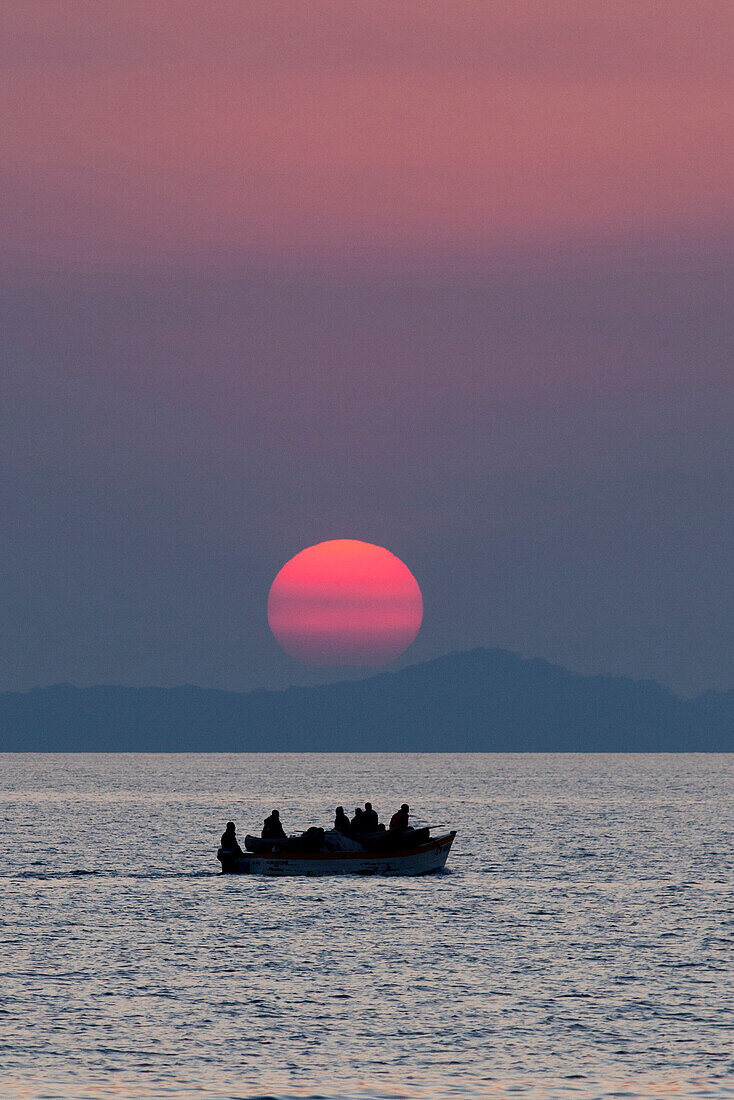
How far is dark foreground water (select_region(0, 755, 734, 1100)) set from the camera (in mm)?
33500

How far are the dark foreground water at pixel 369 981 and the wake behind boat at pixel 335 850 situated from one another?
1.40 meters

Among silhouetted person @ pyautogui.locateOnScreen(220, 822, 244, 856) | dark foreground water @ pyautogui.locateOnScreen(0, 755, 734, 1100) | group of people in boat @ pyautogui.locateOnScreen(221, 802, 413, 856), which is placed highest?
group of people in boat @ pyautogui.locateOnScreen(221, 802, 413, 856)

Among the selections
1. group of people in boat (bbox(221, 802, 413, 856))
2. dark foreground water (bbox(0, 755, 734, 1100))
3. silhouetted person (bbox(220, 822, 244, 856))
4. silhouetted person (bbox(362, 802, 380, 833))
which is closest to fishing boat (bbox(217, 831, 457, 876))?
silhouetted person (bbox(220, 822, 244, 856))

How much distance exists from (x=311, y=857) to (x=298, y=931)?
1400 centimetres

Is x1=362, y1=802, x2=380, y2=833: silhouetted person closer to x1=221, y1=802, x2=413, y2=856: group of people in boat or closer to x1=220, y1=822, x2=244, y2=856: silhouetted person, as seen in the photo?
x1=221, y1=802, x2=413, y2=856: group of people in boat

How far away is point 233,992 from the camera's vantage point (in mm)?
44188

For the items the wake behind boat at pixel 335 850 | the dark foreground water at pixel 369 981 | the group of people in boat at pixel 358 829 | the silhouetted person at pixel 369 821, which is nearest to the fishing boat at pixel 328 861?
the wake behind boat at pixel 335 850

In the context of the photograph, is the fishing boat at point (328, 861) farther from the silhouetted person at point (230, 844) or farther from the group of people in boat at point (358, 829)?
the group of people in boat at point (358, 829)

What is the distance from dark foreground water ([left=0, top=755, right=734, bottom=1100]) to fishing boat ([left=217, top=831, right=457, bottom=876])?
118cm

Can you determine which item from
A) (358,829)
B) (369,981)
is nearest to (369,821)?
(358,829)

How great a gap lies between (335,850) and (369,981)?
25.9m

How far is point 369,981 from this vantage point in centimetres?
4622

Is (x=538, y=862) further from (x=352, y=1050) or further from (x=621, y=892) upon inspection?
(x=352, y=1050)

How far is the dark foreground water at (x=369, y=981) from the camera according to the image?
3350cm
